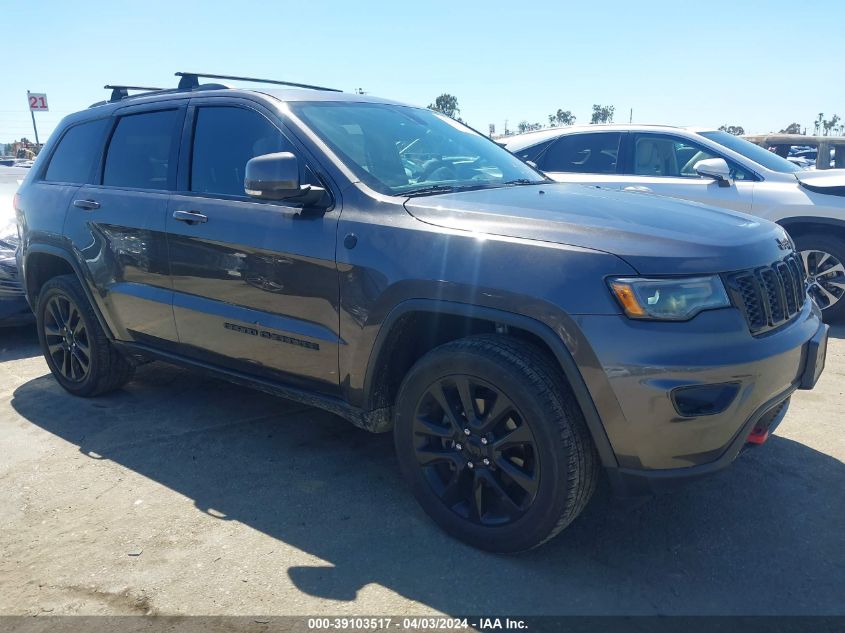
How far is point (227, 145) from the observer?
12.2 feet

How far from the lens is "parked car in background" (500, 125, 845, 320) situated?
20.3 ft

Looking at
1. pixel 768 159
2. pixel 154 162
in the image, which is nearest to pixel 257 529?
pixel 154 162

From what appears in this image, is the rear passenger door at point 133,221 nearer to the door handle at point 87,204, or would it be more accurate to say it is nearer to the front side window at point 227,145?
the door handle at point 87,204

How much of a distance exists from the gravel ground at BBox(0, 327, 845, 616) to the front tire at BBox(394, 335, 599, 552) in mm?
172

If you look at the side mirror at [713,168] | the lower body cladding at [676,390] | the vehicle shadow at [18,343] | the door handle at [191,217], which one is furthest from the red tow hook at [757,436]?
the vehicle shadow at [18,343]

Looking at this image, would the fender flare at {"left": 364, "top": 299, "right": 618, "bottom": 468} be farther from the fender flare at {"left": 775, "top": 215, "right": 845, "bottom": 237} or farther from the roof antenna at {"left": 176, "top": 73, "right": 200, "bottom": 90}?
the fender flare at {"left": 775, "top": 215, "right": 845, "bottom": 237}

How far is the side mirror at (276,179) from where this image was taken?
9.93 feet

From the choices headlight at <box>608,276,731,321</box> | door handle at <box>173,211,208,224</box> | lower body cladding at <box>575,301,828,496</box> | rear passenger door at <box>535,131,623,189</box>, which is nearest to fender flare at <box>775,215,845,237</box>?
rear passenger door at <box>535,131,623,189</box>

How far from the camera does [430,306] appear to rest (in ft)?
9.14

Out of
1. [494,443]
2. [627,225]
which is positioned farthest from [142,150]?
[627,225]

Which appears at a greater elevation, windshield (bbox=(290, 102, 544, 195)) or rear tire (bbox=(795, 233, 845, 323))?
windshield (bbox=(290, 102, 544, 195))

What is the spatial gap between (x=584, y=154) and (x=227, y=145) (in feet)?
14.0

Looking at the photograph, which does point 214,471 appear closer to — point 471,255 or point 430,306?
point 430,306

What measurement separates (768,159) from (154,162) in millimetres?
5449
